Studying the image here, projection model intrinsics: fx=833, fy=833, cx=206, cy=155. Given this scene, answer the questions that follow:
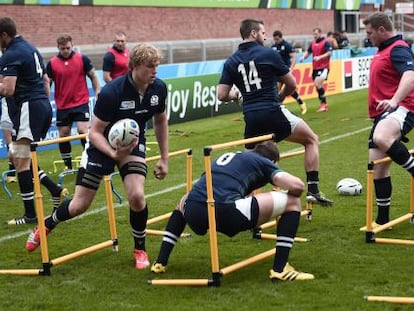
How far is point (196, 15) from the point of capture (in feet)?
118

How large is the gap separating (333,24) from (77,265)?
4126cm

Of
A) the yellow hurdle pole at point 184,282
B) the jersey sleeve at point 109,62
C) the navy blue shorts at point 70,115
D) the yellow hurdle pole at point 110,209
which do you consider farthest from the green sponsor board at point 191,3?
the yellow hurdle pole at point 184,282

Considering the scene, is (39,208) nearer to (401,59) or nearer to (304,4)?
(401,59)

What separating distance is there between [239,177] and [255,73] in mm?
2061

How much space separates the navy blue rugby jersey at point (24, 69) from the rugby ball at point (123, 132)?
245 cm

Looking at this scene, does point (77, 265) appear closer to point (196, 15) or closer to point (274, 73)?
point (274, 73)

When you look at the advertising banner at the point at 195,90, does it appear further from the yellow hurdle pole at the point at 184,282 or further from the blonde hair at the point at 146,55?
the yellow hurdle pole at the point at 184,282

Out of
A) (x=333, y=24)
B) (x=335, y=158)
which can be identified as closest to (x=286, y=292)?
(x=335, y=158)

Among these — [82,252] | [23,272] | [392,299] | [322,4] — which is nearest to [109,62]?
[82,252]

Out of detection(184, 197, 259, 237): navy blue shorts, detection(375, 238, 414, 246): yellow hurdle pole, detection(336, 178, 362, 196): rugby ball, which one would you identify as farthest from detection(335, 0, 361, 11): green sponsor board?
detection(184, 197, 259, 237): navy blue shorts

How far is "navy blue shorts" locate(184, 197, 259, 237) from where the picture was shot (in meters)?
6.29

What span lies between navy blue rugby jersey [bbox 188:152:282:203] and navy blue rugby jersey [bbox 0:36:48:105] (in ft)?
10.5

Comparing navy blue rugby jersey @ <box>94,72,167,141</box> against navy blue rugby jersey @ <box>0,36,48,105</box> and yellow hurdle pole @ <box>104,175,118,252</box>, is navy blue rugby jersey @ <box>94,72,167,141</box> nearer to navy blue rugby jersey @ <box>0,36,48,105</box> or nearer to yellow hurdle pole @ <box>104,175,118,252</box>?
yellow hurdle pole @ <box>104,175,118,252</box>

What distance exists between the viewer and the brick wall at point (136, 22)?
2853cm
